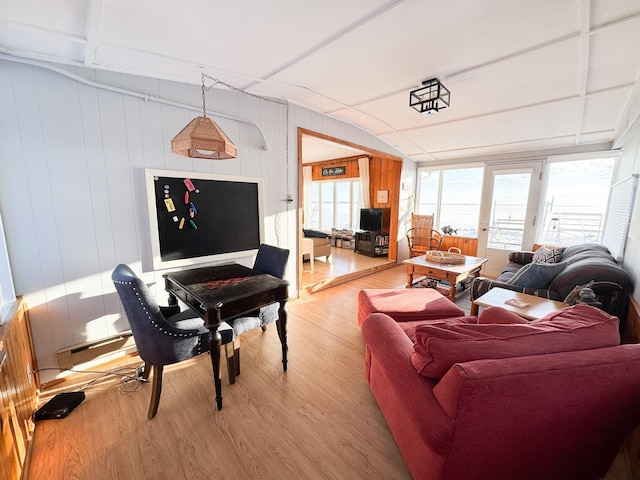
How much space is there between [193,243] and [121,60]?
1.56m

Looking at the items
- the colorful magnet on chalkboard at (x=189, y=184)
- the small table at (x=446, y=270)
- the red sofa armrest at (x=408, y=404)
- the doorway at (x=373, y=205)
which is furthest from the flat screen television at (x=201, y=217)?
the small table at (x=446, y=270)

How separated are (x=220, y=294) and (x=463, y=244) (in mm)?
5275

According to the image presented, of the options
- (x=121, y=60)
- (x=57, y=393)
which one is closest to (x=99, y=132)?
(x=121, y=60)

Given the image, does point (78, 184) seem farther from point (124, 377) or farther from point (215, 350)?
point (215, 350)

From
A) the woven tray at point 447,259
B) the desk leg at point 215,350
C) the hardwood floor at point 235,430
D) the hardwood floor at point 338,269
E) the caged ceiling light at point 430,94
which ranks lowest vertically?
the hardwood floor at point 235,430

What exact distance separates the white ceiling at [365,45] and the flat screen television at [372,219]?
11.5 ft

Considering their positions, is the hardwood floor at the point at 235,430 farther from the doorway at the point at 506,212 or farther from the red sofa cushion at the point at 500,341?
the doorway at the point at 506,212

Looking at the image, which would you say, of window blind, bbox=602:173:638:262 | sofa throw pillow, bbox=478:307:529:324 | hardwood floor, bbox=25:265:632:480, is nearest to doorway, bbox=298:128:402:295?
hardwood floor, bbox=25:265:632:480

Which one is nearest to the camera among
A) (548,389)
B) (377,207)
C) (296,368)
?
(548,389)

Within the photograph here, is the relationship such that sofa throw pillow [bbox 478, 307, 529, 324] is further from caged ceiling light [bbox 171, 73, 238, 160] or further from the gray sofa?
caged ceiling light [bbox 171, 73, 238, 160]

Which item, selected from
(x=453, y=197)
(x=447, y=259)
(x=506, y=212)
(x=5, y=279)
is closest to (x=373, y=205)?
(x=453, y=197)

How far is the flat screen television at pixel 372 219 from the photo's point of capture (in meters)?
6.45

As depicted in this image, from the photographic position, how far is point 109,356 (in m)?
2.31

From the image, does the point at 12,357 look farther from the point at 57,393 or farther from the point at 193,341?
the point at 193,341
